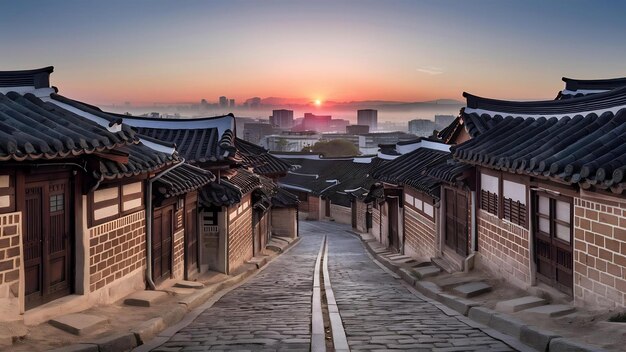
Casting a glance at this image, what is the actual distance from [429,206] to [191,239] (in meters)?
9.16

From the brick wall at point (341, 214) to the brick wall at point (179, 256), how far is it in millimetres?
41660

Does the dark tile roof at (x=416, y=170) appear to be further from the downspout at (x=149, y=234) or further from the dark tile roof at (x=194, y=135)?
the downspout at (x=149, y=234)

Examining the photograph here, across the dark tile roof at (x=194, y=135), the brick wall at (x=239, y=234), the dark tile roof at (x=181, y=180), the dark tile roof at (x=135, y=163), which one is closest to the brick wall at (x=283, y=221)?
the brick wall at (x=239, y=234)

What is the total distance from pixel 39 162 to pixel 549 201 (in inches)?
399

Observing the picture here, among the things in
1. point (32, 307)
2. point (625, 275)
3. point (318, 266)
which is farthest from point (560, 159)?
point (318, 266)

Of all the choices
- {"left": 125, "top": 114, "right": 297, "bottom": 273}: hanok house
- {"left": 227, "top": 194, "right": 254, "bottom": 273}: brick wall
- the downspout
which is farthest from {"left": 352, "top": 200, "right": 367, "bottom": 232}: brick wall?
the downspout

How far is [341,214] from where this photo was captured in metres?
61.7

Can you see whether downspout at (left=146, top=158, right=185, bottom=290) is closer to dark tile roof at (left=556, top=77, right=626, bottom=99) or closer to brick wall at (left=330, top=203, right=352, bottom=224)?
dark tile roof at (left=556, top=77, right=626, bottom=99)

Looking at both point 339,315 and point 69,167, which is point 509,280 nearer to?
point 339,315

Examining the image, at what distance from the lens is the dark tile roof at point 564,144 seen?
975cm

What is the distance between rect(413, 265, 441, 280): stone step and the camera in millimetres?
18281

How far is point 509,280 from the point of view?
14.6 meters

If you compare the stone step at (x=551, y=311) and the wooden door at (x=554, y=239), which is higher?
the wooden door at (x=554, y=239)

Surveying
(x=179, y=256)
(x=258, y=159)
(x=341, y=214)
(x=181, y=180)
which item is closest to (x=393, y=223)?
(x=258, y=159)
